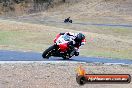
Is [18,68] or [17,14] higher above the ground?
[18,68]

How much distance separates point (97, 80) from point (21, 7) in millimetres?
82395

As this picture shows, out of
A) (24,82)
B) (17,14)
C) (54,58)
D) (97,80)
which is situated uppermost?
(97,80)

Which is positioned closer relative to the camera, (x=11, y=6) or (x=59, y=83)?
(x=59, y=83)

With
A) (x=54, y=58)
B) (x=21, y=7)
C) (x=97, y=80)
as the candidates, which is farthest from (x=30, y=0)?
(x=97, y=80)

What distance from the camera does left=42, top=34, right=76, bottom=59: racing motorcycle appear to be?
21.5 meters

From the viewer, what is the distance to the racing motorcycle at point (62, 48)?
2150 cm

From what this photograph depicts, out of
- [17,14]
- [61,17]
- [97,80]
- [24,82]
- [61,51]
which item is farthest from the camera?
[17,14]

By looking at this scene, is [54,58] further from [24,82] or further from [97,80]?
[97,80]

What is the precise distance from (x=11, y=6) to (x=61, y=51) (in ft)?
228

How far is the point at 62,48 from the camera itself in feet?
71.5

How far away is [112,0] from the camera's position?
93.8 metres

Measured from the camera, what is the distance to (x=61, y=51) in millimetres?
21812

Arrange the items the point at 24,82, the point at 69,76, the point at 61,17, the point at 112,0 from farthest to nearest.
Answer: the point at 112,0
the point at 61,17
the point at 69,76
the point at 24,82

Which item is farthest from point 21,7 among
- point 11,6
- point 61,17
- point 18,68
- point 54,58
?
point 18,68
